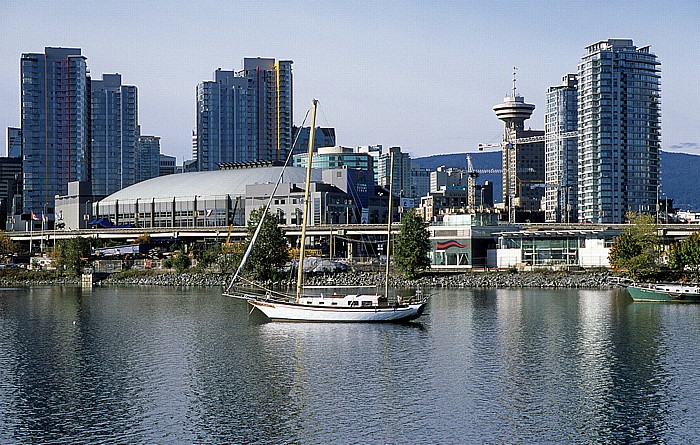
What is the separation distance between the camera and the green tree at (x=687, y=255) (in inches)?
5748

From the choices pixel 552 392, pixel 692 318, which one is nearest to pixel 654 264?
pixel 692 318

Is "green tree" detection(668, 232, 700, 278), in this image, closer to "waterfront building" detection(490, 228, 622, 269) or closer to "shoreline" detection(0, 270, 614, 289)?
"shoreline" detection(0, 270, 614, 289)

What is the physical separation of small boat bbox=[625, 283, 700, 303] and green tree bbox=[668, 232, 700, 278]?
768 inches

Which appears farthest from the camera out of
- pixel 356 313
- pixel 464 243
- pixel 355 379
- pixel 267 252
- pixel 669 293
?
pixel 464 243

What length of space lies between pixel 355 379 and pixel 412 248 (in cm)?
10117

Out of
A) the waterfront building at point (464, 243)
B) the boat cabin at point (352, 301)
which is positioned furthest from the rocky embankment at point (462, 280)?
the boat cabin at point (352, 301)

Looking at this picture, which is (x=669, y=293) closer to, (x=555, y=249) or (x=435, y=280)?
(x=435, y=280)

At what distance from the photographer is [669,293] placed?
414 ft

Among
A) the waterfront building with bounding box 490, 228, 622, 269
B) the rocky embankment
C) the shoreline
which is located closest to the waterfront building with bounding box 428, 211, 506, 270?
the waterfront building with bounding box 490, 228, 622, 269

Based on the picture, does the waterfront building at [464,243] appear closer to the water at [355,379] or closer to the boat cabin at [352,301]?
the water at [355,379]

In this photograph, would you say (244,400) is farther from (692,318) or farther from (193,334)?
(692,318)

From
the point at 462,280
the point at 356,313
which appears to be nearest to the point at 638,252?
the point at 462,280

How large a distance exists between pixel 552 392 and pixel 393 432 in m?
15.1

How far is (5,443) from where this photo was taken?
1986 inches
